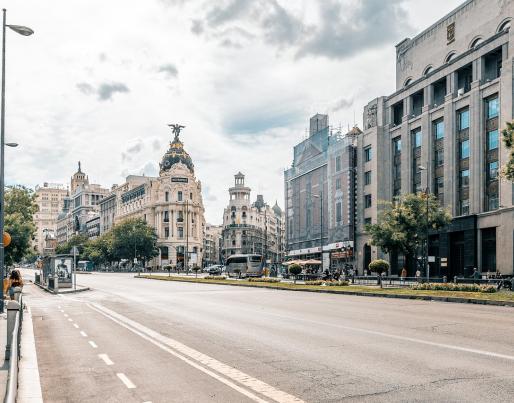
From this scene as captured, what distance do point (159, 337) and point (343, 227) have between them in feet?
222

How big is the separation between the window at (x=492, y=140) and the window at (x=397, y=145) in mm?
16863

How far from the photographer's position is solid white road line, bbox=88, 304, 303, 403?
8.55 meters

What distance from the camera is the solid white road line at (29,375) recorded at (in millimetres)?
8734

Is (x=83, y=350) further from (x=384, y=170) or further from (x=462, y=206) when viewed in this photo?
(x=384, y=170)

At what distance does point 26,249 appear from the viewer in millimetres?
59875

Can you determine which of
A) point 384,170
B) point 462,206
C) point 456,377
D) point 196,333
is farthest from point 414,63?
point 456,377

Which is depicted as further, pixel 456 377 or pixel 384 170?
pixel 384 170

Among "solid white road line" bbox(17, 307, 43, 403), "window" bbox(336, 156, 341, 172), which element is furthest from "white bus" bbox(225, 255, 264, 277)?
"solid white road line" bbox(17, 307, 43, 403)

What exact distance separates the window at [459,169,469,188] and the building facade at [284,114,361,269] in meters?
18.8

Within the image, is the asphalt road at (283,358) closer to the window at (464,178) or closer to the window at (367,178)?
the window at (464,178)

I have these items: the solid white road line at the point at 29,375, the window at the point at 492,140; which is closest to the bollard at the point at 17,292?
the solid white road line at the point at 29,375

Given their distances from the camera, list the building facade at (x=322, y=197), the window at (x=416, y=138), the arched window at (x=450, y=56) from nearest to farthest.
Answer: the arched window at (x=450, y=56), the window at (x=416, y=138), the building facade at (x=322, y=197)

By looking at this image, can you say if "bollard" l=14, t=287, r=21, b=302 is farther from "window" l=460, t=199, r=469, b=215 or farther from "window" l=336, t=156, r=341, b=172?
"window" l=336, t=156, r=341, b=172

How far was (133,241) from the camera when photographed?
131125mm
